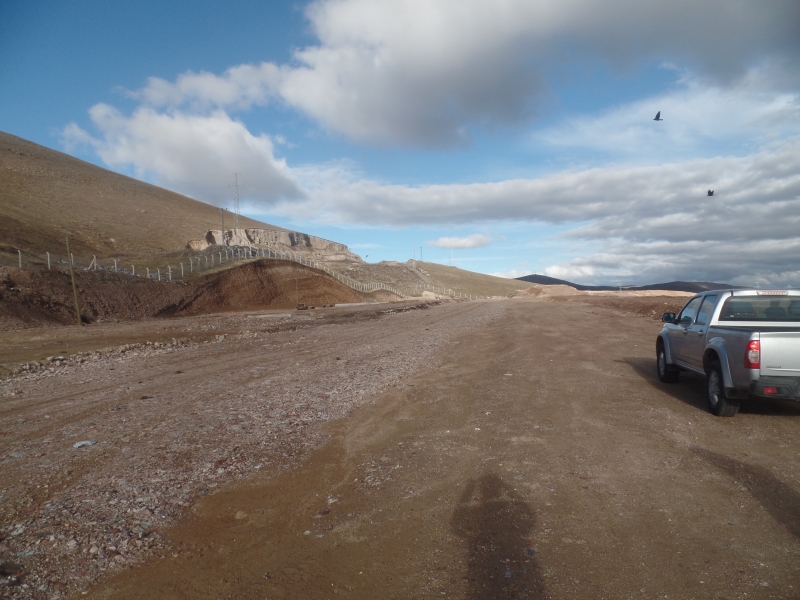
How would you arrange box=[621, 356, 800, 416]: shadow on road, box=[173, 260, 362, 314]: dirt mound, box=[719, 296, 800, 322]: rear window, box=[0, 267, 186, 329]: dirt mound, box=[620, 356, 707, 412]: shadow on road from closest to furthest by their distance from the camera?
1. box=[621, 356, 800, 416]: shadow on road
2. box=[719, 296, 800, 322]: rear window
3. box=[620, 356, 707, 412]: shadow on road
4. box=[0, 267, 186, 329]: dirt mound
5. box=[173, 260, 362, 314]: dirt mound

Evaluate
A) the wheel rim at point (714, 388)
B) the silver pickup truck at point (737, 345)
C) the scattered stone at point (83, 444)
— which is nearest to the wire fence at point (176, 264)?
the scattered stone at point (83, 444)

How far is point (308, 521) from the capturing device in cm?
463

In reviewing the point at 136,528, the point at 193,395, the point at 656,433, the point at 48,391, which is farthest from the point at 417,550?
the point at 48,391

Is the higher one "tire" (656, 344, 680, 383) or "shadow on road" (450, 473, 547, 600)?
"tire" (656, 344, 680, 383)

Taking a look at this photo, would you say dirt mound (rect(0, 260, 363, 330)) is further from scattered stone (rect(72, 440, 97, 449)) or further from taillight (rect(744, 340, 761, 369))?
taillight (rect(744, 340, 761, 369))

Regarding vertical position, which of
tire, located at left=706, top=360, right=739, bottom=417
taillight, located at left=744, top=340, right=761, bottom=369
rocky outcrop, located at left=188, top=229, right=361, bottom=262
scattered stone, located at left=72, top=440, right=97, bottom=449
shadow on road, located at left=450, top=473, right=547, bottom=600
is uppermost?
rocky outcrop, located at left=188, top=229, right=361, bottom=262

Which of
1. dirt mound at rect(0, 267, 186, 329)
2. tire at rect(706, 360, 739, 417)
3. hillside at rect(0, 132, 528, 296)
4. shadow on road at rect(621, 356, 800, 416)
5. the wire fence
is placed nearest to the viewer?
tire at rect(706, 360, 739, 417)

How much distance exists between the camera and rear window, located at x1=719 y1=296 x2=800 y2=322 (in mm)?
8180

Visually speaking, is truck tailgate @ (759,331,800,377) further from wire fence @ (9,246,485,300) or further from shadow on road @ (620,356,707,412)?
wire fence @ (9,246,485,300)

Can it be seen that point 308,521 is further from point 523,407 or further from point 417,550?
point 523,407

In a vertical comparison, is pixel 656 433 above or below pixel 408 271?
below

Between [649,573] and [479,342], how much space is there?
13.7m

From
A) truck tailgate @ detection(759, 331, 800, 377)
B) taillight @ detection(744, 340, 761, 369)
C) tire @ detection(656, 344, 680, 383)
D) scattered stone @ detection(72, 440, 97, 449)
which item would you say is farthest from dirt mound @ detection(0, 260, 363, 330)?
truck tailgate @ detection(759, 331, 800, 377)

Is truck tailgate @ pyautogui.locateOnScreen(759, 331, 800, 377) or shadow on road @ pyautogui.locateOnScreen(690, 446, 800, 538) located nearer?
shadow on road @ pyautogui.locateOnScreen(690, 446, 800, 538)
